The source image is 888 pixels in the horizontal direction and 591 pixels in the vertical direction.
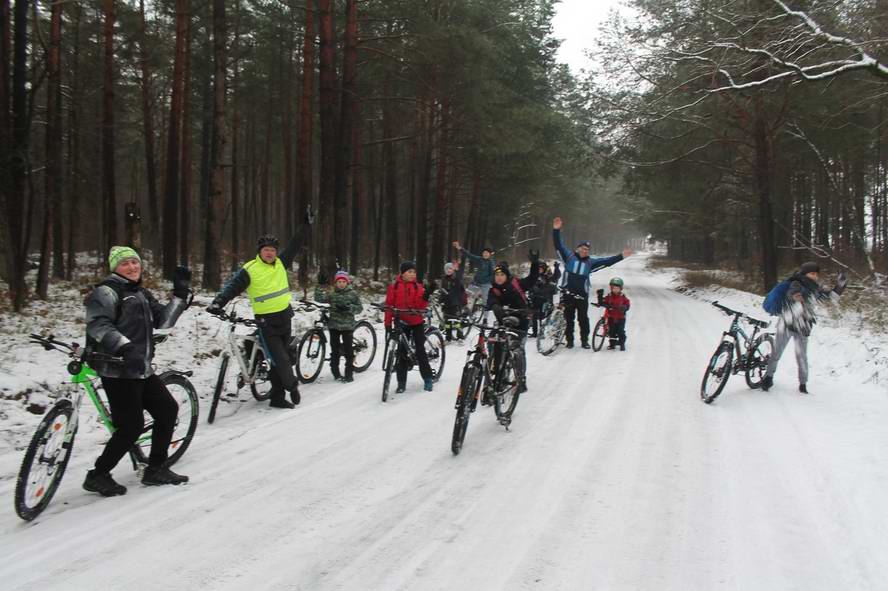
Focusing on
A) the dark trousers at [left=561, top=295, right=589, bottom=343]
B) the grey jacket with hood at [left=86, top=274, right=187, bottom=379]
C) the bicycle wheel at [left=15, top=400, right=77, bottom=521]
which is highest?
the grey jacket with hood at [left=86, top=274, right=187, bottom=379]

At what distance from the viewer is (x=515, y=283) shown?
8.96m

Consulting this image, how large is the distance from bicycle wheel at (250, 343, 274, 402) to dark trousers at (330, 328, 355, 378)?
146 cm

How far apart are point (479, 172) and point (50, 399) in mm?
22508

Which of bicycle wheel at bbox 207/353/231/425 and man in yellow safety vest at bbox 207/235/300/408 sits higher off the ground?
man in yellow safety vest at bbox 207/235/300/408

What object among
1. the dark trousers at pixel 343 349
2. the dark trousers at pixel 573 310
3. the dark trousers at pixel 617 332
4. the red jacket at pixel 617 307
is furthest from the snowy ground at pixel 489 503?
the dark trousers at pixel 573 310

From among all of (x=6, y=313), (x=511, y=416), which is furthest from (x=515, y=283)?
(x=6, y=313)

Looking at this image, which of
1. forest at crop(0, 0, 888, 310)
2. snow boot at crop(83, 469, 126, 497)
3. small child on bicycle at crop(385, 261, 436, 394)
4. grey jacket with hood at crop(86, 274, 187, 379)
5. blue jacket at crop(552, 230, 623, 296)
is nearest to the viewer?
grey jacket with hood at crop(86, 274, 187, 379)

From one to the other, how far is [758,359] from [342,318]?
246 inches

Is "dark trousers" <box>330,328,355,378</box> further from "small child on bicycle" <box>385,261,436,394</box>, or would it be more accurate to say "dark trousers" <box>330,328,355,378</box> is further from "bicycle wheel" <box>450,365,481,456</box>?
"bicycle wheel" <box>450,365,481,456</box>

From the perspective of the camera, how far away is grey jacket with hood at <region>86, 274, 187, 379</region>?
449cm

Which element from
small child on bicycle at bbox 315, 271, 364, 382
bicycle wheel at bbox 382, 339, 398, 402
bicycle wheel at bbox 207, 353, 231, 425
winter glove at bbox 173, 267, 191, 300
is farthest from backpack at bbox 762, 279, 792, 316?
winter glove at bbox 173, 267, 191, 300

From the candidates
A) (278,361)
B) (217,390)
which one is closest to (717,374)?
(278,361)

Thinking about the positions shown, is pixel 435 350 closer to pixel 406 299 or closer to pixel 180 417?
pixel 406 299

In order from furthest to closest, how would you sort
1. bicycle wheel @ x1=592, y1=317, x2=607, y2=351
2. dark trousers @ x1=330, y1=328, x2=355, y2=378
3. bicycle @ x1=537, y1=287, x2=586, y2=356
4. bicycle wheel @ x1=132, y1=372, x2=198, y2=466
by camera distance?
bicycle wheel @ x1=592, y1=317, x2=607, y2=351 < bicycle @ x1=537, y1=287, x2=586, y2=356 < dark trousers @ x1=330, y1=328, x2=355, y2=378 < bicycle wheel @ x1=132, y1=372, x2=198, y2=466
